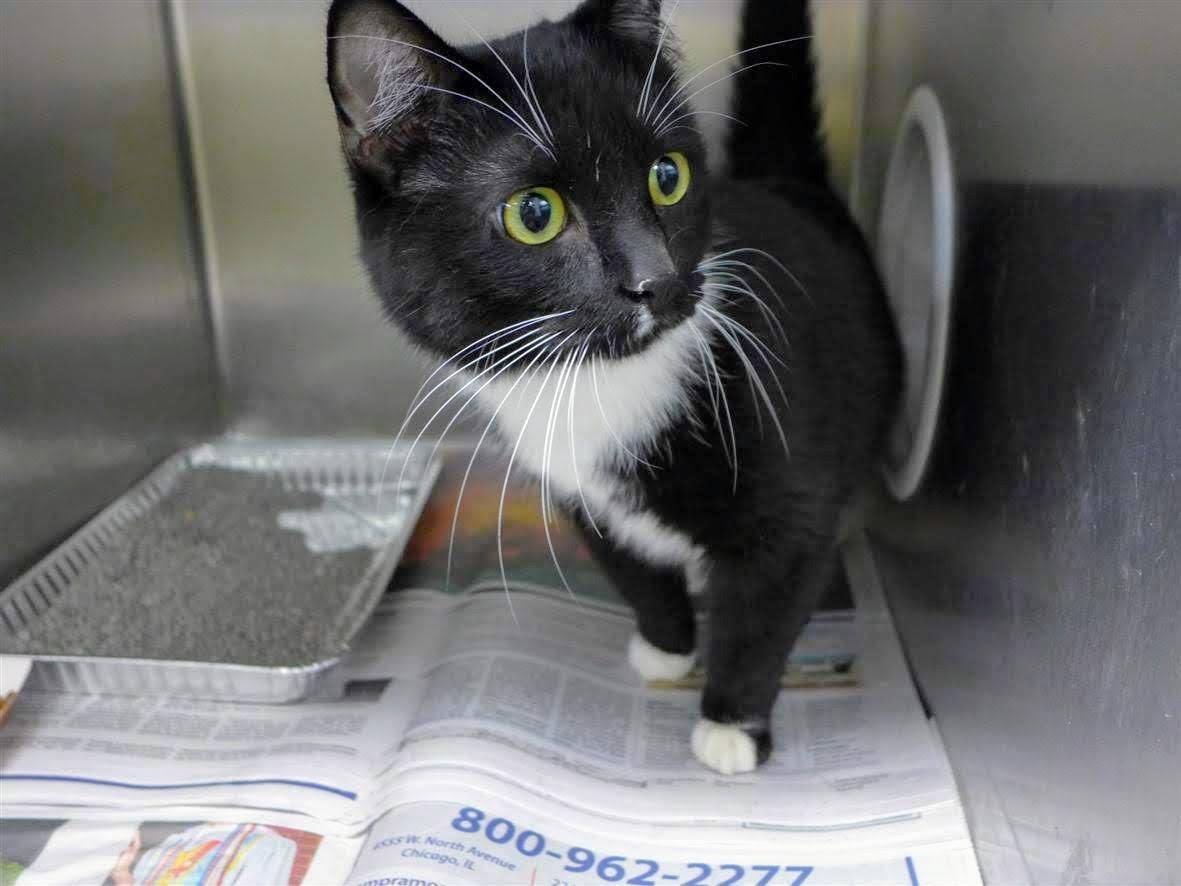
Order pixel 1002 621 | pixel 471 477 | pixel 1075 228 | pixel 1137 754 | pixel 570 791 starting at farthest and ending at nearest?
pixel 471 477 → pixel 570 791 → pixel 1002 621 → pixel 1075 228 → pixel 1137 754

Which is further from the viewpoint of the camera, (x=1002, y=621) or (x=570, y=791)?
(x=570, y=791)

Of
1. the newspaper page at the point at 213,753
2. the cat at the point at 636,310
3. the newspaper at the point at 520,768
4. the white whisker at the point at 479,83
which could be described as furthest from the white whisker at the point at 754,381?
the newspaper page at the point at 213,753

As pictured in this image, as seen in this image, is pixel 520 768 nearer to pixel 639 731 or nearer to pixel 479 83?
pixel 639 731

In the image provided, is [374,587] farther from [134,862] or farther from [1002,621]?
[1002,621]

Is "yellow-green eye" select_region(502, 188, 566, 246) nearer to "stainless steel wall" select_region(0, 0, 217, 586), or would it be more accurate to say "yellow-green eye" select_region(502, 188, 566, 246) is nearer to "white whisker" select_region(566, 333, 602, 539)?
"white whisker" select_region(566, 333, 602, 539)

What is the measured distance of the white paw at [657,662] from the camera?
42.3 inches

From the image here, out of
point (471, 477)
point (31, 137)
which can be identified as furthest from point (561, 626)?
point (31, 137)

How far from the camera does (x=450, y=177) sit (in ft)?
2.49

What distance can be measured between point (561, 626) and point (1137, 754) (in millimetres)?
680

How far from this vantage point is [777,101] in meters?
1.17

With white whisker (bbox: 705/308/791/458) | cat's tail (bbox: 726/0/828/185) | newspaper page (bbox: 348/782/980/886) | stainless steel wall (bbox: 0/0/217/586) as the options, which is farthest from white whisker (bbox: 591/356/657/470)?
stainless steel wall (bbox: 0/0/217/586)

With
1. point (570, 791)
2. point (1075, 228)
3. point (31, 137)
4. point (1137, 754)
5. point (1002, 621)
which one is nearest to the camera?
point (1137, 754)

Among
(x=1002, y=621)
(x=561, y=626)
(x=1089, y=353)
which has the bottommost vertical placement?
(x=561, y=626)

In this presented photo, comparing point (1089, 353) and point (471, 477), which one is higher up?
point (1089, 353)
